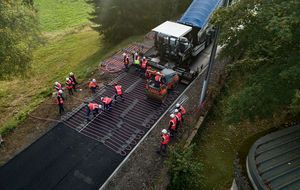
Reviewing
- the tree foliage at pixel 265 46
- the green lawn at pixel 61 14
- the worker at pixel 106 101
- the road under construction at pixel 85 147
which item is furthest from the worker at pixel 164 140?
the green lawn at pixel 61 14

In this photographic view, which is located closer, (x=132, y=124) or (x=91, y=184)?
(x=91, y=184)

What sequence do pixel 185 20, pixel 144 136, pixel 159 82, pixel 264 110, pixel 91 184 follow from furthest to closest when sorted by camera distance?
pixel 185 20 < pixel 159 82 < pixel 144 136 < pixel 91 184 < pixel 264 110

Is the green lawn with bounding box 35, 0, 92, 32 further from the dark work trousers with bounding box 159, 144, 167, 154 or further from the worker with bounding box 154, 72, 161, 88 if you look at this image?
the dark work trousers with bounding box 159, 144, 167, 154

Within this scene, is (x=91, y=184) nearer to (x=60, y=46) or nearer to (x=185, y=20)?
(x=185, y=20)

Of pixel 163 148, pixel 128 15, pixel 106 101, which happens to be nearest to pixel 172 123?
pixel 163 148

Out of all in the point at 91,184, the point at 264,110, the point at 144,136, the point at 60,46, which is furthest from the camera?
the point at 60,46

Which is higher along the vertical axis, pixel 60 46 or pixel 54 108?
pixel 54 108

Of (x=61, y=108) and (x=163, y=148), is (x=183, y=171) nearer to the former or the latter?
(x=163, y=148)

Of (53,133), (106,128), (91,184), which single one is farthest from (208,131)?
(53,133)

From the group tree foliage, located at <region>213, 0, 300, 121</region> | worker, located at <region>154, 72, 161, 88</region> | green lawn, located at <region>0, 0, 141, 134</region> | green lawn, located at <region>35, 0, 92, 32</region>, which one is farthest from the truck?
green lawn, located at <region>35, 0, 92, 32</region>
